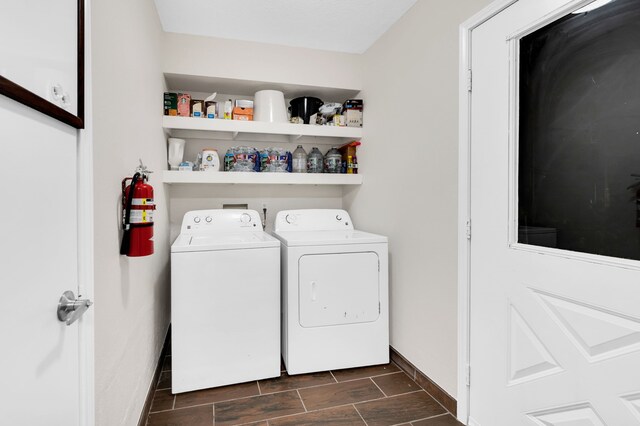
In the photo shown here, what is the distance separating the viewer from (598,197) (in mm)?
1182

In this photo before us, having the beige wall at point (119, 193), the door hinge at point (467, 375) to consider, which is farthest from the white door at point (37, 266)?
the door hinge at point (467, 375)


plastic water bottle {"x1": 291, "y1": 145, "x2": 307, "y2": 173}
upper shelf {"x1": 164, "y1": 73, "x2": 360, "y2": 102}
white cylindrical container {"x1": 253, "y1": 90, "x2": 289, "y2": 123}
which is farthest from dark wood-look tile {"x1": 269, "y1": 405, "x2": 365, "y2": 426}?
upper shelf {"x1": 164, "y1": 73, "x2": 360, "y2": 102}

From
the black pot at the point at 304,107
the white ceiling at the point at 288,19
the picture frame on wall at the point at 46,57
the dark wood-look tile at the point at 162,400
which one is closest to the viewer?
the picture frame on wall at the point at 46,57

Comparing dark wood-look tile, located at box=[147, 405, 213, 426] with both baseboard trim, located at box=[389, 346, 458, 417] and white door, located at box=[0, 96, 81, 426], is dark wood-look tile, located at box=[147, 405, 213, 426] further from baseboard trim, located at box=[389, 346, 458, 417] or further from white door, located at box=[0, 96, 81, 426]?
baseboard trim, located at box=[389, 346, 458, 417]

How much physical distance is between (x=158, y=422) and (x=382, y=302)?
4.95 feet

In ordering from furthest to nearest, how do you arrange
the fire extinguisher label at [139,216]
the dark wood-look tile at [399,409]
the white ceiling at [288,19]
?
the white ceiling at [288,19]
the dark wood-look tile at [399,409]
the fire extinguisher label at [139,216]

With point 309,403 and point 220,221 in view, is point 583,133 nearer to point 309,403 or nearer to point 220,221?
point 309,403

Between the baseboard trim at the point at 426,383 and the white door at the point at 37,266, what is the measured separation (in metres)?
1.73

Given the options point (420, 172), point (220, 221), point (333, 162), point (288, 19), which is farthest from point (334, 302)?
point (288, 19)

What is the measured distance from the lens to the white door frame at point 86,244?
0.97 metres

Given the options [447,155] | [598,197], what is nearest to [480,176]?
[447,155]

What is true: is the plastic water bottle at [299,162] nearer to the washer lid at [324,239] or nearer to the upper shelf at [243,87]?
the upper shelf at [243,87]

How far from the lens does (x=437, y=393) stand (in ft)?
6.42

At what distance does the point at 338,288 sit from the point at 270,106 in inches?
61.5
